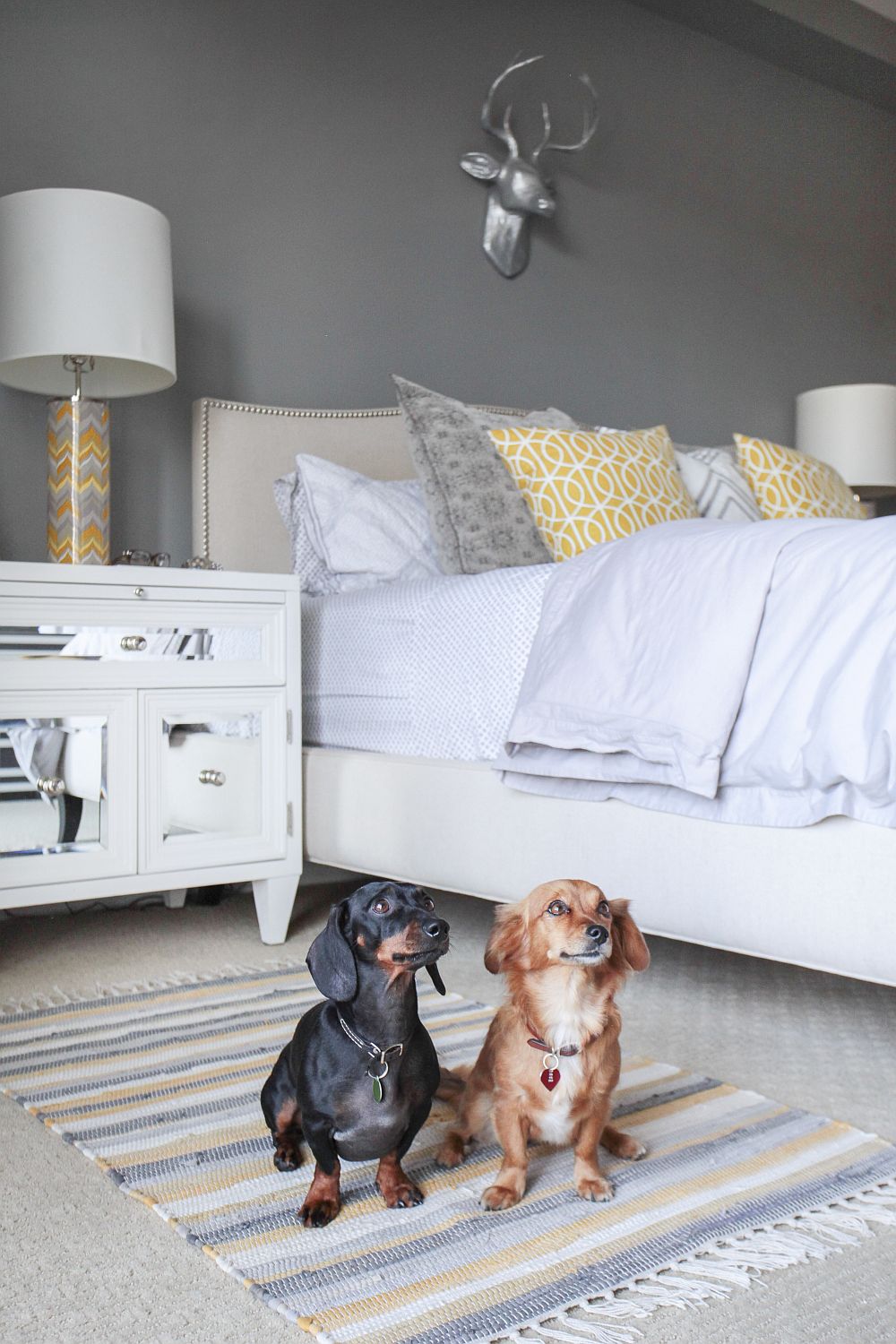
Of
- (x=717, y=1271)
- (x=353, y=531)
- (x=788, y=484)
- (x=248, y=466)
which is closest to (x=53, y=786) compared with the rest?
(x=353, y=531)

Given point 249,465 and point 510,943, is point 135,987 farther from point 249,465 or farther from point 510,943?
point 249,465

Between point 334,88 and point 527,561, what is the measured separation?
1494 millimetres

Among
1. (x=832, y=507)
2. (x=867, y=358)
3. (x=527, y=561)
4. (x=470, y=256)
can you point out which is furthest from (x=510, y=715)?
(x=867, y=358)

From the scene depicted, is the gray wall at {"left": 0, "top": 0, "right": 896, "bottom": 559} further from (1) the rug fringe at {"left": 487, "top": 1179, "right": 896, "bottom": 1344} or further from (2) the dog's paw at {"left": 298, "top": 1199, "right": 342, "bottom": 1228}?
(1) the rug fringe at {"left": 487, "top": 1179, "right": 896, "bottom": 1344}

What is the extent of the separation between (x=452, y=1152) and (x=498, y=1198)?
0.12 m

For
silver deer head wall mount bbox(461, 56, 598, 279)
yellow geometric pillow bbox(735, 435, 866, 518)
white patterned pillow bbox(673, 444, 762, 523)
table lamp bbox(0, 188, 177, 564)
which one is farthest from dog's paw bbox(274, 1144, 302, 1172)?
silver deer head wall mount bbox(461, 56, 598, 279)

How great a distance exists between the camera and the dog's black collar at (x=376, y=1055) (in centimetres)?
110

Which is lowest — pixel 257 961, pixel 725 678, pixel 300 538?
pixel 257 961

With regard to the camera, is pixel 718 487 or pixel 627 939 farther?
pixel 718 487

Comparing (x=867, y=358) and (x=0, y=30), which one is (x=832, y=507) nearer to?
(x=867, y=358)

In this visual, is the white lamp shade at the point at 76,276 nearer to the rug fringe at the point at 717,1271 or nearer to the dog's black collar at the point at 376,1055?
the dog's black collar at the point at 376,1055

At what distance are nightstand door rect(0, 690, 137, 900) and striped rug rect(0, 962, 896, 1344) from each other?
1.46 feet

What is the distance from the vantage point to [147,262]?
2316 millimetres

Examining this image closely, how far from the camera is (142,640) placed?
7.00 feet
